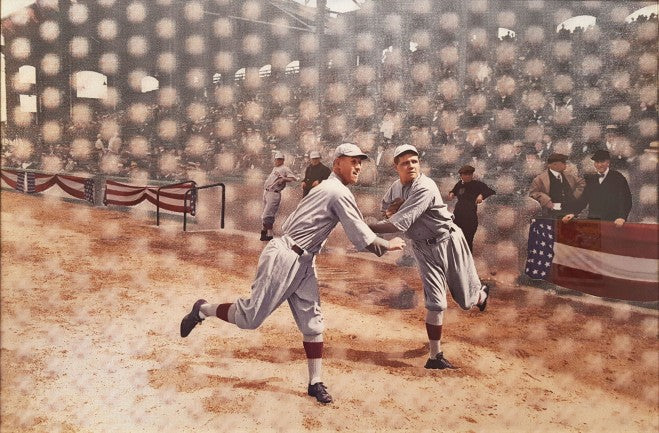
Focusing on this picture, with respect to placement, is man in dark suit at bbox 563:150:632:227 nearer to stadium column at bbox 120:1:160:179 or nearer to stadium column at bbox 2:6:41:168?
stadium column at bbox 120:1:160:179

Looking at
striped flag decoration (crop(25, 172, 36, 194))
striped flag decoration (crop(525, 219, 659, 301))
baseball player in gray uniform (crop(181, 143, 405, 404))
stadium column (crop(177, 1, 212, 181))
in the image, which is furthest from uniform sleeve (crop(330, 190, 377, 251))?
striped flag decoration (crop(25, 172, 36, 194))

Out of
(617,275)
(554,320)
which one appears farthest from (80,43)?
(617,275)

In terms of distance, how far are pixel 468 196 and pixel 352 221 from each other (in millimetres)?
2588

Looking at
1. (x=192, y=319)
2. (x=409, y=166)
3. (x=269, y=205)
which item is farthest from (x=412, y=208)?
(x=269, y=205)

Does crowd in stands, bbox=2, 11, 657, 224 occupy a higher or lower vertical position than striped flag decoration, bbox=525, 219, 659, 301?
higher

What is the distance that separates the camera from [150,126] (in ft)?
14.5

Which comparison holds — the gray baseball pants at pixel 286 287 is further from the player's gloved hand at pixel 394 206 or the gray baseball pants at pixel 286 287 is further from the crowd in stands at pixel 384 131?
the crowd in stands at pixel 384 131

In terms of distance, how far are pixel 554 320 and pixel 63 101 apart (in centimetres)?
449

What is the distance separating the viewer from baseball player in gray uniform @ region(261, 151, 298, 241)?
18.6ft

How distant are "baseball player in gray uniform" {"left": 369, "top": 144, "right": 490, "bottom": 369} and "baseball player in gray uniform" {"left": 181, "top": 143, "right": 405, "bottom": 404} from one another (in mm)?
407

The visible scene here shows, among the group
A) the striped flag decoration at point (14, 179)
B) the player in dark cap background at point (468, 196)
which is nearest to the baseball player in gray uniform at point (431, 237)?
the player in dark cap background at point (468, 196)

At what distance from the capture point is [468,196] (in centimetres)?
480

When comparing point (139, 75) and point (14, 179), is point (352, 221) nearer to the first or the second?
point (139, 75)

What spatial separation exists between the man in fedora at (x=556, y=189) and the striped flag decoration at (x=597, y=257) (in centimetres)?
18
